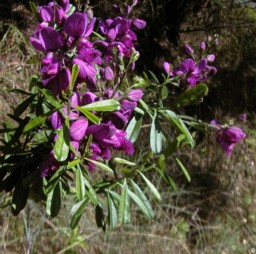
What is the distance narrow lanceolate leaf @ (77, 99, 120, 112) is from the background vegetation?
43 centimetres

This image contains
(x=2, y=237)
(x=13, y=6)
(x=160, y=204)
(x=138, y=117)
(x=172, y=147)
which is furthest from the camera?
(x=13, y=6)

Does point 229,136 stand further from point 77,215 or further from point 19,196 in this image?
point 19,196

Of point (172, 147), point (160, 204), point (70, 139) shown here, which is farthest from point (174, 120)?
point (160, 204)

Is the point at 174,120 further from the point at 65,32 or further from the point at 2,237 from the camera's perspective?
the point at 2,237

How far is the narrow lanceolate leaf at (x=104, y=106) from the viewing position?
A: 1.14 meters

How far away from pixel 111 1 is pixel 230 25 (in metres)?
0.96

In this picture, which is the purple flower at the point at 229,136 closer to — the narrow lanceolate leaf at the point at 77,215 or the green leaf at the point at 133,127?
the green leaf at the point at 133,127

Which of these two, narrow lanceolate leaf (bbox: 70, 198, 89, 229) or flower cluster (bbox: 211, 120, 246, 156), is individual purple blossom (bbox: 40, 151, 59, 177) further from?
flower cluster (bbox: 211, 120, 246, 156)

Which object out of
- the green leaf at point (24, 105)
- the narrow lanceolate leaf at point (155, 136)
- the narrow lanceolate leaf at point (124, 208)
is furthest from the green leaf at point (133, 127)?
the green leaf at point (24, 105)

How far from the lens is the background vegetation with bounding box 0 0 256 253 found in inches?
96.3

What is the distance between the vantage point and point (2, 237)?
2.34 meters

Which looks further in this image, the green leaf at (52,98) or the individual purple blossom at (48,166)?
the individual purple blossom at (48,166)

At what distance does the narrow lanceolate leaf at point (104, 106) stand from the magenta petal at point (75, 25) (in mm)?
145

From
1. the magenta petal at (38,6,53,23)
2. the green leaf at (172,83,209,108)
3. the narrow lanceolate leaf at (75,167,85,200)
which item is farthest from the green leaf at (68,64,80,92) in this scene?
the green leaf at (172,83,209,108)
